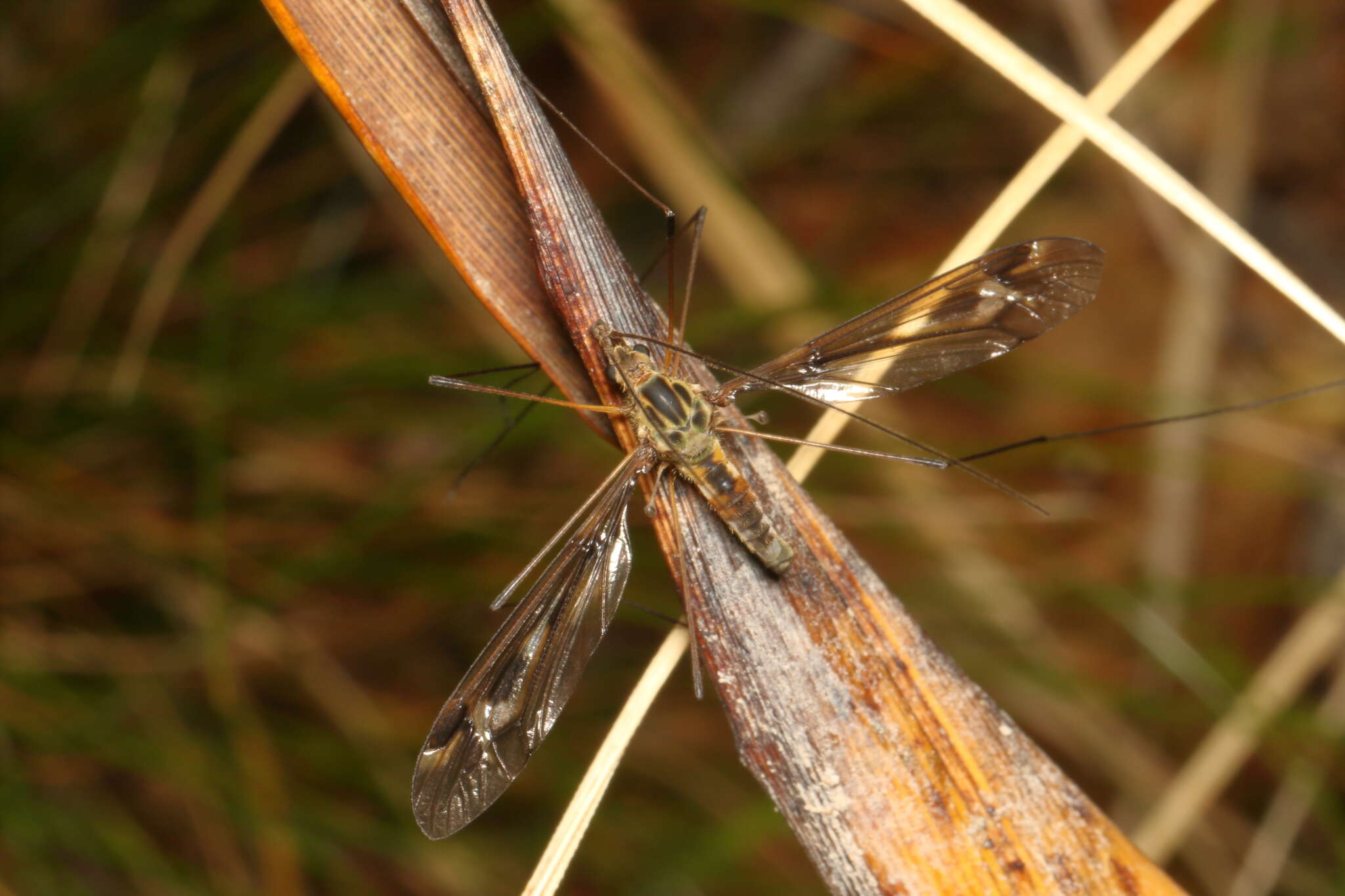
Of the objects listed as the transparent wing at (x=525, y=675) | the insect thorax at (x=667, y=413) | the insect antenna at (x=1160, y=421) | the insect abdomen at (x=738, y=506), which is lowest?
the transparent wing at (x=525, y=675)

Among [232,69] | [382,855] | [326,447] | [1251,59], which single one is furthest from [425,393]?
[1251,59]

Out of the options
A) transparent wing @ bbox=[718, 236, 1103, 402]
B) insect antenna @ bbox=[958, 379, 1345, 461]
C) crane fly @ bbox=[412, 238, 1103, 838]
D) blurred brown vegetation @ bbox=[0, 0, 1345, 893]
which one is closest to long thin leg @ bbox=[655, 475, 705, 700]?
crane fly @ bbox=[412, 238, 1103, 838]

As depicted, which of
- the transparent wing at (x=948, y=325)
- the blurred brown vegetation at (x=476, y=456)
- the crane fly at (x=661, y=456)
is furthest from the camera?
the blurred brown vegetation at (x=476, y=456)

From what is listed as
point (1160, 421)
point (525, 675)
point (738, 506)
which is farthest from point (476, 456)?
point (1160, 421)

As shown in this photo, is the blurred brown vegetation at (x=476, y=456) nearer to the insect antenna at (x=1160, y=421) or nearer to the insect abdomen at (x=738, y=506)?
the insect antenna at (x=1160, y=421)

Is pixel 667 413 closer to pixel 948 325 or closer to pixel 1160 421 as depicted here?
pixel 948 325

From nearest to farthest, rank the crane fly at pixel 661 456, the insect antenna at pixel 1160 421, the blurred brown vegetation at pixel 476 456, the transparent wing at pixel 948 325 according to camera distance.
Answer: the insect antenna at pixel 1160 421 < the crane fly at pixel 661 456 < the transparent wing at pixel 948 325 < the blurred brown vegetation at pixel 476 456

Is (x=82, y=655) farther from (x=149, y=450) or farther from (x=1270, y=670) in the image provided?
(x=1270, y=670)

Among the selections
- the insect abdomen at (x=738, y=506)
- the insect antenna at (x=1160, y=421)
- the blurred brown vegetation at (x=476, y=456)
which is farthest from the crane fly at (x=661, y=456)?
the blurred brown vegetation at (x=476, y=456)

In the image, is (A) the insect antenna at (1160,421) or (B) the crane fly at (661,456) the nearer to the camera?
(A) the insect antenna at (1160,421)
